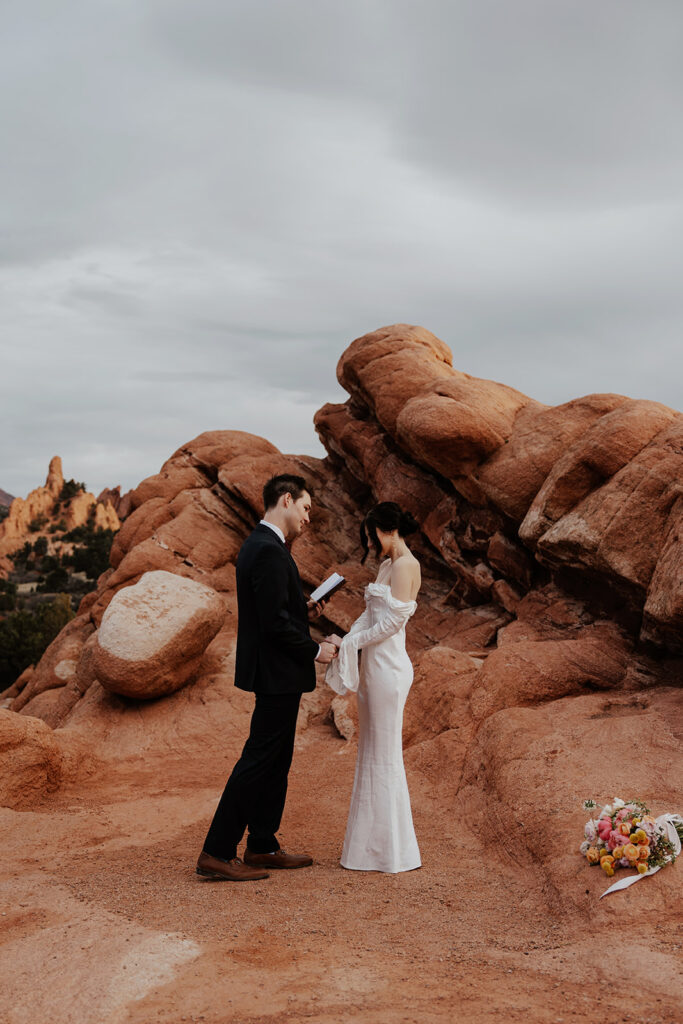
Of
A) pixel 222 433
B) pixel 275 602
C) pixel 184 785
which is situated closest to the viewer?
pixel 275 602

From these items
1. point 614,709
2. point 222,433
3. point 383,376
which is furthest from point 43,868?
point 222,433

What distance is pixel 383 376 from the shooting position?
616 inches

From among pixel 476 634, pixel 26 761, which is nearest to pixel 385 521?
pixel 26 761

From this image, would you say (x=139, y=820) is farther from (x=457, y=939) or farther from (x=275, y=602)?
(x=457, y=939)

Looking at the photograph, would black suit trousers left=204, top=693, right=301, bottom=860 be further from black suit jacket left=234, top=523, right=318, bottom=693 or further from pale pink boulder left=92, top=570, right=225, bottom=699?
pale pink boulder left=92, top=570, right=225, bottom=699

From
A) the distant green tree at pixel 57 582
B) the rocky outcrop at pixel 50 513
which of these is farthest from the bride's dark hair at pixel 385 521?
the rocky outcrop at pixel 50 513

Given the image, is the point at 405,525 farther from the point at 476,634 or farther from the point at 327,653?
the point at 476,634

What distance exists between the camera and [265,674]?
238 inches

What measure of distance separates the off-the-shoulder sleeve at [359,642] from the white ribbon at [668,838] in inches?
86.7

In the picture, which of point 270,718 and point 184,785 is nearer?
point 270,718

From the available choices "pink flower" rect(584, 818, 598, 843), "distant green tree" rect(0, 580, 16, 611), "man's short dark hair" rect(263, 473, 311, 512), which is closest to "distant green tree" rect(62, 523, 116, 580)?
"distant green tree" rect(0, 580, 16, 611)

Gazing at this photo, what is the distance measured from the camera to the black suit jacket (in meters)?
6.02

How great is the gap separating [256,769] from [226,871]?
76 cm

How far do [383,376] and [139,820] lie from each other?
31.1ft
